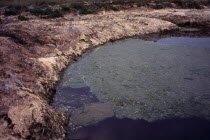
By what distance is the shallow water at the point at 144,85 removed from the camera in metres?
5.74

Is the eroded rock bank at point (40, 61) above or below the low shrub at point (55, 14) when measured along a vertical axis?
below

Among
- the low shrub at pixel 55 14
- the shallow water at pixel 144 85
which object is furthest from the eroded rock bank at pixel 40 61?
the low shrub at pixel 55 14

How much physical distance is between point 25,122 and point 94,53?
6.55 meters

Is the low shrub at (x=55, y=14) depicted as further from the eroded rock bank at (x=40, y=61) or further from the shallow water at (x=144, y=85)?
the shallow water at (x=144, y=85)

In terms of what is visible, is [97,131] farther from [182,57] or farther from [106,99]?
[182,57]

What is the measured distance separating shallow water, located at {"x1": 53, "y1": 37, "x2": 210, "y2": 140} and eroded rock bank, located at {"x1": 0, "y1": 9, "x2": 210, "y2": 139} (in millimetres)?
634

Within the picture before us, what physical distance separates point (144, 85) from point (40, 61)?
154 inches

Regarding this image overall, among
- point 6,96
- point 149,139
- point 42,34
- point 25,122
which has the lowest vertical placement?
point 149,139

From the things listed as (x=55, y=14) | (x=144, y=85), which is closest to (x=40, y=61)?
(x=144, y=85)

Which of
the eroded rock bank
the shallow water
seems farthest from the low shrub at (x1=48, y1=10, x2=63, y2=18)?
the shallow water

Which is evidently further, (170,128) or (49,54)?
(49,54)

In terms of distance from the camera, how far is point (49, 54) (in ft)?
29.1

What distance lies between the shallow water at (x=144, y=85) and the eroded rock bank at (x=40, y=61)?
0.63m

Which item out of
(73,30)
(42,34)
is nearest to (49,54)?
(42,34)
